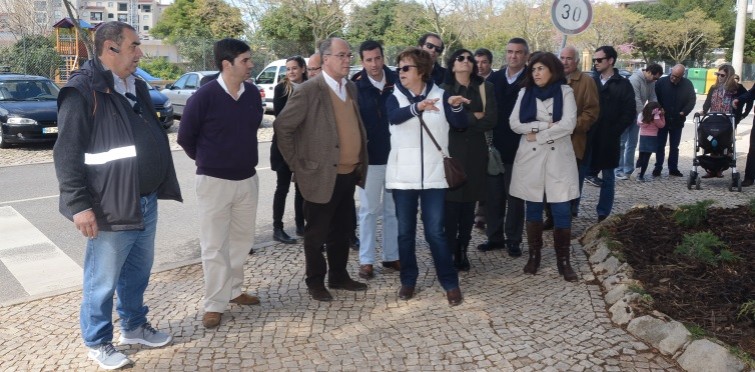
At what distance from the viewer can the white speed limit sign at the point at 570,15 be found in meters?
8.23

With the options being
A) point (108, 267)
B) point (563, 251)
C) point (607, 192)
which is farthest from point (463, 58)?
point (108, 267)

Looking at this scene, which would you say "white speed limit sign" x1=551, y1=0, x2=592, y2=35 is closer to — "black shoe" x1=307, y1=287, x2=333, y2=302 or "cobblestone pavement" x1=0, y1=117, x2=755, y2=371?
"cobblestone pavement" x1=0, y1=117, x2=755, y2=371

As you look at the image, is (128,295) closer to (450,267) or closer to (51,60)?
(450,267)

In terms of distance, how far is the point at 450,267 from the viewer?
548cm

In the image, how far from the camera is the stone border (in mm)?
4234

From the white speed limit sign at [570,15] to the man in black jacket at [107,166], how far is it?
209 inches

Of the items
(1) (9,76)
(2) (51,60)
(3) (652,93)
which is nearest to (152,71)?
(2) (51,60)

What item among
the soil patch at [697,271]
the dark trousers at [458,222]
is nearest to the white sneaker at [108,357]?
the dark trousers at [458,222]

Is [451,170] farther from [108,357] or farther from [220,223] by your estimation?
[108,357]

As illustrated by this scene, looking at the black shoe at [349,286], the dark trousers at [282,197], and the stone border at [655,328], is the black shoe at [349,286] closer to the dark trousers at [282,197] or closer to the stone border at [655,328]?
the dark trousers at [282,197]

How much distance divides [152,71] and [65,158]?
125ft

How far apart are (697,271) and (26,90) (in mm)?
15185

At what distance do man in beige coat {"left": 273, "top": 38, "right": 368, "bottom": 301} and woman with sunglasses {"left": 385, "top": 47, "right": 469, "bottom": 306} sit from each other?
0.34m

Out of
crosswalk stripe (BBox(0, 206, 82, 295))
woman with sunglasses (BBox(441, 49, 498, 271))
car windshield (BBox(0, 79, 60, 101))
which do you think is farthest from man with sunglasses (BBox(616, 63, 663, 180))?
car windshield (BBox(0, 79, 60, 101))
